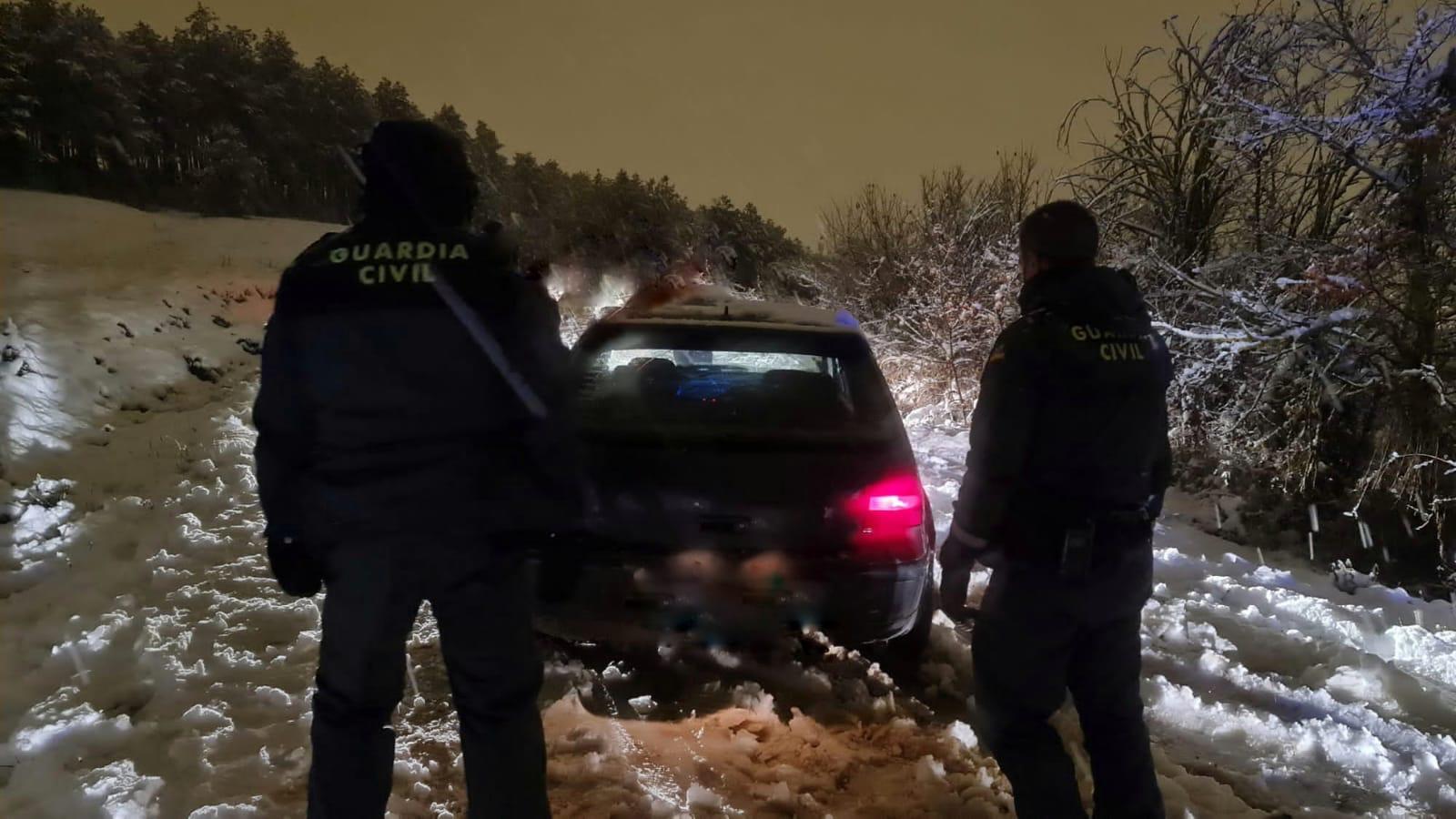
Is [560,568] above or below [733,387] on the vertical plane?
below

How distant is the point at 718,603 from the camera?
10.0 ft

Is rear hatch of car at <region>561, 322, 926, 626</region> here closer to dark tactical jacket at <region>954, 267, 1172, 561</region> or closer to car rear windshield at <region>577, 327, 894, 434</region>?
car rear windshield at <region>577, 327, 894, 434</region>

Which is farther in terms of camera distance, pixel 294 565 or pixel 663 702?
pixel 663 702

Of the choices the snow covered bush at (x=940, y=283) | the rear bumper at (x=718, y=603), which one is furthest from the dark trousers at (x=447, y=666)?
the snow covered bush at (x=940, y=283)

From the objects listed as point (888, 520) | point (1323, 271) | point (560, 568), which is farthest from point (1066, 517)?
point (1323, 271)

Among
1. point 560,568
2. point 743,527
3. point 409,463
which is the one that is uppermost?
point 409,463

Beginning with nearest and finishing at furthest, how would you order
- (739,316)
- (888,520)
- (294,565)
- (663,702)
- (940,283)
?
(294,565)
(888,520)
(663,702)
(739,316)
(940,283)

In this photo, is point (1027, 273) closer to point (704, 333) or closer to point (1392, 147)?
point (704, 333)

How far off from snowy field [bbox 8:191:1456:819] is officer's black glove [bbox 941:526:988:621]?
76cm

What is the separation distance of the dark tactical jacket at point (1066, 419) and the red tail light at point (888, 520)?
80 centimetres

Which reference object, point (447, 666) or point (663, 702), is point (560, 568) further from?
point (447, 666)

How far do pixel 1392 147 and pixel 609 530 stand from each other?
21.0 ft

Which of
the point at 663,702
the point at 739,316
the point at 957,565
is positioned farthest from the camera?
the point at 739,316

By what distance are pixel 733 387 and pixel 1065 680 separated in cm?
194
